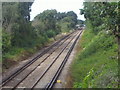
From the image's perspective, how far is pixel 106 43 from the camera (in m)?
22.3

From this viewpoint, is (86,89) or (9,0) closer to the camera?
(86,89)

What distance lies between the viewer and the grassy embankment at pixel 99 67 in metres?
12.0

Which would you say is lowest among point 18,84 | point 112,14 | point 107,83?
point 18,84

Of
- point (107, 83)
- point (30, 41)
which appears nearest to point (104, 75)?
point (107, 83)

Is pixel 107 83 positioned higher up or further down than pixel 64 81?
higher up

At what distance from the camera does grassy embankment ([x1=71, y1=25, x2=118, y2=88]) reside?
1203 centimetres

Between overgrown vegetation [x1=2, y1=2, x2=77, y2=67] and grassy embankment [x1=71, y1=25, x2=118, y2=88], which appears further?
overgrown vegetation [x1=2, y1=2, x2=77, y2=67]

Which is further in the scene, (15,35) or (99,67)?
(15,35)

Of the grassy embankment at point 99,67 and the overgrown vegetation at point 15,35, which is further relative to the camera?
the overgrown vegetation at point 15,35

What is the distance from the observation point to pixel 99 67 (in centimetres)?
1611

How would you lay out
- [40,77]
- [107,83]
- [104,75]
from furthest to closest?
1. [40,77]
2. [104,75]
3. [107,83]

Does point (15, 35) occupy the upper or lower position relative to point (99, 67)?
upper

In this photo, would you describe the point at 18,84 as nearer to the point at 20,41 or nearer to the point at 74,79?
the point at 74,79

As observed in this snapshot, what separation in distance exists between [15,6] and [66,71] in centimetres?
1604
